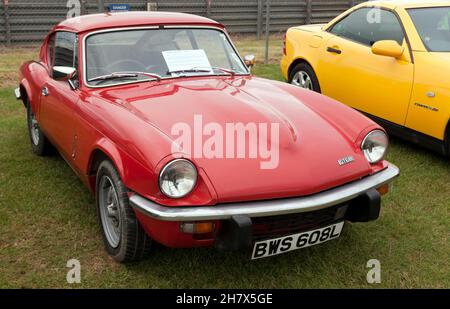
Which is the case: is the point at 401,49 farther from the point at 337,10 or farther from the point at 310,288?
the point at 337,10

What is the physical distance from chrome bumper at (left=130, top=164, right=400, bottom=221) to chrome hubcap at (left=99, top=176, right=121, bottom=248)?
0.41 metres

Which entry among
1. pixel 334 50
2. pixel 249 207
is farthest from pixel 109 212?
pixel 334 50

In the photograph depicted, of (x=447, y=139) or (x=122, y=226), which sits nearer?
(x=122, y=226)

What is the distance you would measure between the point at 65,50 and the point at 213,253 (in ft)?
7.08

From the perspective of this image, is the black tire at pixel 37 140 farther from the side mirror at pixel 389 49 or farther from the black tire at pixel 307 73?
the side mirror at pixel 389 49

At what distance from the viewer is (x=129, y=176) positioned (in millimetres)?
2637

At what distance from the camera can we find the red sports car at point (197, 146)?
2512mm

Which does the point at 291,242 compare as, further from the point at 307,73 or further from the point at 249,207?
the point at 307,73

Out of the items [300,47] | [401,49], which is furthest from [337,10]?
[401,49]

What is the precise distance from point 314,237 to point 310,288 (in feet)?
1.05

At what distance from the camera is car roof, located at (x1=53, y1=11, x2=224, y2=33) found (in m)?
3.75

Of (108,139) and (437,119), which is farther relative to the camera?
(437,119)

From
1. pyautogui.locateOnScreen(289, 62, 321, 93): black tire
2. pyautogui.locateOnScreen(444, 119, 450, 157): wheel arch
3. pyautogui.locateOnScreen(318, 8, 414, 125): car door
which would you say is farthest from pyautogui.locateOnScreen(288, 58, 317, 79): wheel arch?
pyautogui.locateOnScreen(444, 119, 450, 157): wheel arch

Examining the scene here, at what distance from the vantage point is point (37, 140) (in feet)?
16.0
